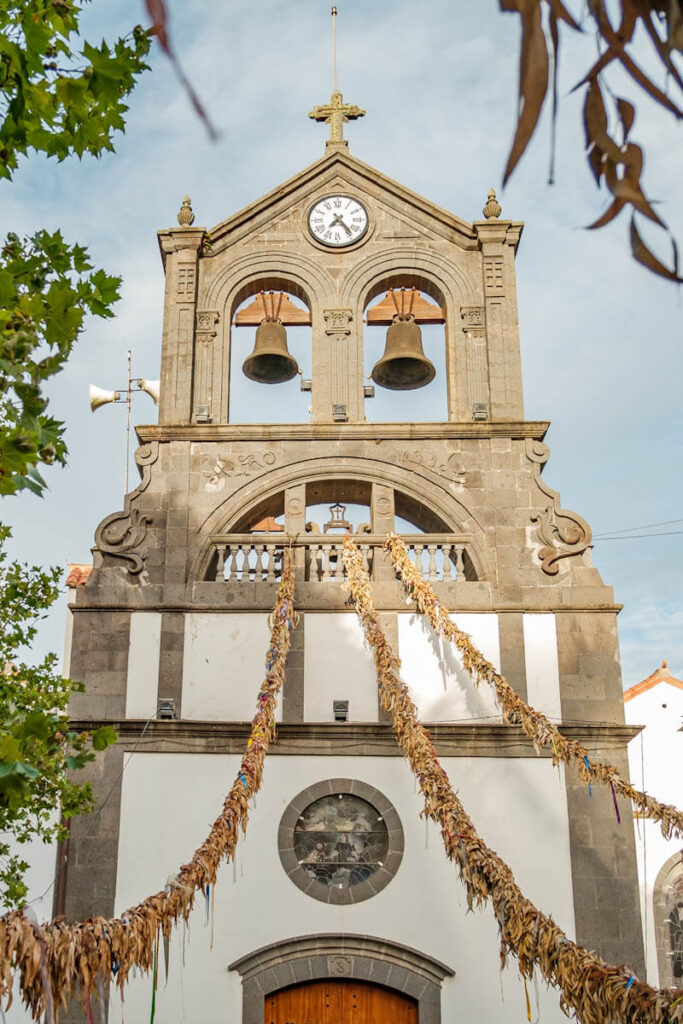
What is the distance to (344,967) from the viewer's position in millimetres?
12391

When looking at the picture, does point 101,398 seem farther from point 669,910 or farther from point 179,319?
point 669,910

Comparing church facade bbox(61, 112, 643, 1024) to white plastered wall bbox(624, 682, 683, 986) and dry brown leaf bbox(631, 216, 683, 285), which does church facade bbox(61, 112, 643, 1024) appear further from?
dry brown leaf bbox(631, 216, 683, 285)

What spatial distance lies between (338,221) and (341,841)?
8.38 metres

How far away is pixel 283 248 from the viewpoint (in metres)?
16.2

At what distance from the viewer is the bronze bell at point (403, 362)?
1523cm

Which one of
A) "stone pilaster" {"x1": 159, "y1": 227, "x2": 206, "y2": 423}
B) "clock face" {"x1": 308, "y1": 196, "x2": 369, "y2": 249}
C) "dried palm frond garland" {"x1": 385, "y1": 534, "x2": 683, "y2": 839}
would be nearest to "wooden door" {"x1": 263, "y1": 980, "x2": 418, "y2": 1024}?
"dried palm frond garland" {"x1": 385, "y1": 534, "x2": 683, "y2": 839}

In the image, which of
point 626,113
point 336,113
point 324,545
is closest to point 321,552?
point 324,545

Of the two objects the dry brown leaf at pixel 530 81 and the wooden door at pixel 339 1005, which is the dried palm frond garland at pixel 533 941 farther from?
the dry brown leaf at pixel 530 81

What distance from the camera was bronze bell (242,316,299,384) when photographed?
15.4 m

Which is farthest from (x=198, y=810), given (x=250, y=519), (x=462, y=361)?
(x=462, y=361)

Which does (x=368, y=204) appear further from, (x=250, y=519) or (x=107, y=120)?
(x=107, y=120)

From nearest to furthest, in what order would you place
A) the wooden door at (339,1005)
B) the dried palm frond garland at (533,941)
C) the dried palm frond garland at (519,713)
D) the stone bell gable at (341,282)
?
the dried palm frond garland at (533,941)
the dried palm frond garland at (519,713)
the wooden door at (339,1005)
the stone bell gable at (341,282)

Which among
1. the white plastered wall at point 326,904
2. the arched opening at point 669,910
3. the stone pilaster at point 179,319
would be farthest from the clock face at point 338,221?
the arched opening at point 669,910

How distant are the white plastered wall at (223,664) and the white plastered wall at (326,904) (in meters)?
0.61
